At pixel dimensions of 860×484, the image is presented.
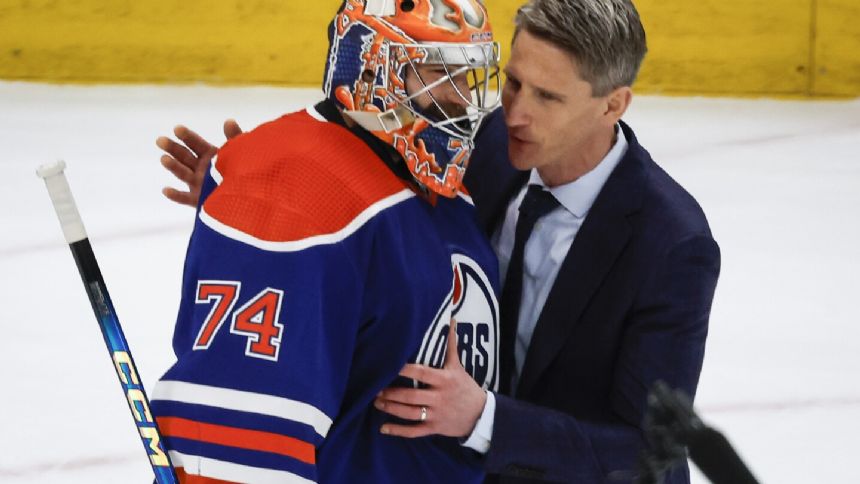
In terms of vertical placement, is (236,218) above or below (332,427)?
above

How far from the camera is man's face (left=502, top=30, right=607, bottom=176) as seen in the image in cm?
183

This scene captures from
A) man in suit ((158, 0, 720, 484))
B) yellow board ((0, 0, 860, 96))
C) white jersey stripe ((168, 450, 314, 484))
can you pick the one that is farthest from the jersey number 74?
yellow board ((0, 0, 860, 96))

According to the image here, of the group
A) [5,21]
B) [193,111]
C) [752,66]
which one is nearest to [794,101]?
[752,66]

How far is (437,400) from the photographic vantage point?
1.58m

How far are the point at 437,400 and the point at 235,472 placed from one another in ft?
0.80

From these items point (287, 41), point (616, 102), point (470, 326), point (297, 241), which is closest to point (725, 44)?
point (287, 41)

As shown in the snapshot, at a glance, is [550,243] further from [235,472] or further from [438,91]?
[235,472]

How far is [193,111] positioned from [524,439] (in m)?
3.80

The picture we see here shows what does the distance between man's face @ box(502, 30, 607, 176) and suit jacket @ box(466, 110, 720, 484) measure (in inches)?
3.0

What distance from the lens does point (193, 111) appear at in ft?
17.5

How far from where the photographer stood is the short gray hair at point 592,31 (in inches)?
70.3

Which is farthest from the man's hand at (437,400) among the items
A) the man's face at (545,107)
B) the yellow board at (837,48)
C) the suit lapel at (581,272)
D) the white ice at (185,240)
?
the yellow board at (837,48)

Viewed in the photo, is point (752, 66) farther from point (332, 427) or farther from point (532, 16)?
point (332, 427)

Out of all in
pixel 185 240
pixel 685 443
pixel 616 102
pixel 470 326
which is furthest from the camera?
pixel 185 240
